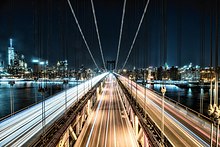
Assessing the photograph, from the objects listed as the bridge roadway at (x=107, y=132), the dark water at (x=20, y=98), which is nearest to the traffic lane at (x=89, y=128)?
the bridge roadway at (x=107, y=132)

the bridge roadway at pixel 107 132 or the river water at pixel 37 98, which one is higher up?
the bridge roadway at pixel 107 132

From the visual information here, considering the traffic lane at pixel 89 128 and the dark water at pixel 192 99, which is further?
the dark water at pixel 192 99

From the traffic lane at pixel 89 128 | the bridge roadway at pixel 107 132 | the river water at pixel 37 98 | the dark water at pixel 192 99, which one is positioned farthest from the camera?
the dark water at pixel 192 99

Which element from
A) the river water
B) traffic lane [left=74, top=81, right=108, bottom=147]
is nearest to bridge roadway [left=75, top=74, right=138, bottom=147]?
traffic lane [left=74, top=81, right=108, bottom=147]

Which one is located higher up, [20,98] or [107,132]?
[107,132]

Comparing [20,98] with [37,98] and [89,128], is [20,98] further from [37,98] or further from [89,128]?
[89,128]

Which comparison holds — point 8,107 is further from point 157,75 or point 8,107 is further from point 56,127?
point 157,75

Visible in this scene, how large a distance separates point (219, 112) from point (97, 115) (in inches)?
640

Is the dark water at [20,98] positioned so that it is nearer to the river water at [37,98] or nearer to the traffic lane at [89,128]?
the river water at [37,98]

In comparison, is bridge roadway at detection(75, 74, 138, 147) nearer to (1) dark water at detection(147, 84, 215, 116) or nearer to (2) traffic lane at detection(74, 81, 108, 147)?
(2) traffic lane at detection(74, 81, 108, 147)

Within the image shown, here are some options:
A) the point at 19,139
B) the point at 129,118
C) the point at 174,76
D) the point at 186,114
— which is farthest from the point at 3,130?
the point at 174,76

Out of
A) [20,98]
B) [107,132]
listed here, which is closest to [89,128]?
[107,132]

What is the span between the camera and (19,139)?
711cm

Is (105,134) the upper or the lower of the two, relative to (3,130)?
lower
